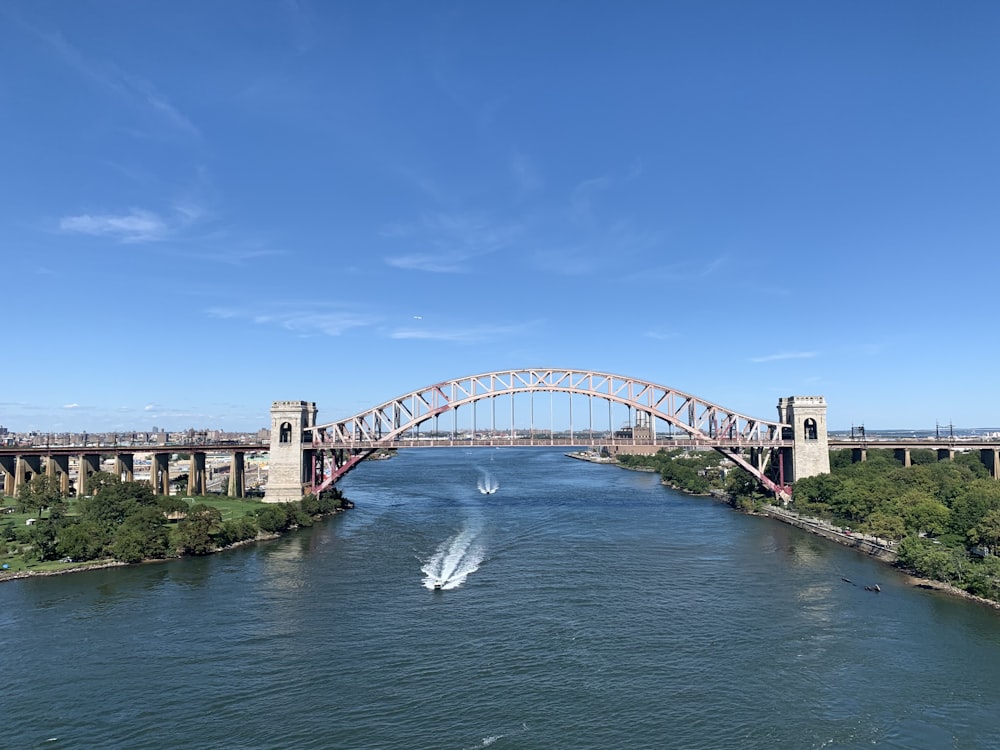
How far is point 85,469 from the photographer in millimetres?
68438

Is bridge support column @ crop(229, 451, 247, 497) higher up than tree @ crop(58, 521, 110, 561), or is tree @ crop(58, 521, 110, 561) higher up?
bridge support column @ crop(229, 451, 247, 497)

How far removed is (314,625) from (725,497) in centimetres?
6159

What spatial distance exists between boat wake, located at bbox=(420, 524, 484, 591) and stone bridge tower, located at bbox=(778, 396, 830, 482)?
37.0m

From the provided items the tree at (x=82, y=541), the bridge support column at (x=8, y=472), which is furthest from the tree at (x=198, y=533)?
the bridge support column at (x=8, y=472)

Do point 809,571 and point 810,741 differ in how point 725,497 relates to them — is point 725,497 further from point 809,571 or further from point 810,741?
point 810,741

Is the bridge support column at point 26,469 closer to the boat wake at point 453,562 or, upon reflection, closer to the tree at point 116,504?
the tree at point 116,504

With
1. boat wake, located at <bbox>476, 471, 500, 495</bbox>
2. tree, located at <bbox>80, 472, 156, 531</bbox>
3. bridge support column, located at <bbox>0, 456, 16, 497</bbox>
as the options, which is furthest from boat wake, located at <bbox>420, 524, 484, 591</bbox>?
bridge support column, located at <bbox>0, 456, 16, 497</bbox>

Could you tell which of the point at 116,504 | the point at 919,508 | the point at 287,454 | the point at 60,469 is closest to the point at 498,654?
the point at 919,508

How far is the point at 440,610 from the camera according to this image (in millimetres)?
30969

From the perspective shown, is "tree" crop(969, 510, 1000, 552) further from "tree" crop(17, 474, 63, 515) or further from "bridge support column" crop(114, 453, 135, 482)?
"bridge support column" crop(114, 453, 135, 482)

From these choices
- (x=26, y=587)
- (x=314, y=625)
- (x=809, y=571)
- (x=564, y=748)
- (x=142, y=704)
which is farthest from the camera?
(x=809, y=571)

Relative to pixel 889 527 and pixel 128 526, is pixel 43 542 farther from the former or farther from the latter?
pixel 889 527

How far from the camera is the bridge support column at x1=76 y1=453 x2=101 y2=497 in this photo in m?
65.8

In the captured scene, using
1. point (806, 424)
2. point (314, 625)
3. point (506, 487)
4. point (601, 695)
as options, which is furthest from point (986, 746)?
point (506, 487)
